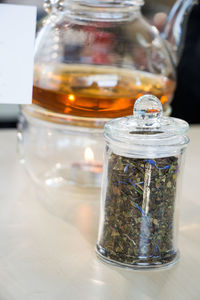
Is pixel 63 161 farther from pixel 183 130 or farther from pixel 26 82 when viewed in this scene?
pixel 183 130

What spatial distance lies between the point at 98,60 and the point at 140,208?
0.31 meters

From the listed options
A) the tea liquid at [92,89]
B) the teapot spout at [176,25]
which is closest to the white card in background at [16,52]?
the tea liquid at [92,89]

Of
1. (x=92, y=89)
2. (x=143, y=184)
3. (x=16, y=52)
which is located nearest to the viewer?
(x=143, y=184)

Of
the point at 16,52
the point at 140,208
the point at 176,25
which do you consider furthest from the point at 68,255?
the point at 176,25

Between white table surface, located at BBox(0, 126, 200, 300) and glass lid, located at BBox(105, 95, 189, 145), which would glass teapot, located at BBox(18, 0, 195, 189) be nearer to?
white table surface, located at BBox(0, 126, 200, 300)

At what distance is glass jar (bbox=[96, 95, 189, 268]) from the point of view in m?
0.52

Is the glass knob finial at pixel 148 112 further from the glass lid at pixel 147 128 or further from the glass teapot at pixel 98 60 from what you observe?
the glass teapot at pixel 98 60

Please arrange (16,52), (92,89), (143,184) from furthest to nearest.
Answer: (92,89) < (16,52) < (143,184)

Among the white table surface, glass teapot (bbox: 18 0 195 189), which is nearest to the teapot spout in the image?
glass teapot (bbox: 18 0 195 189)

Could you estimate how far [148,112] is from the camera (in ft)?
1.75

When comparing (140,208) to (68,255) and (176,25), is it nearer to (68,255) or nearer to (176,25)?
(68,255)

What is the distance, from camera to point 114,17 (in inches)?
29.0

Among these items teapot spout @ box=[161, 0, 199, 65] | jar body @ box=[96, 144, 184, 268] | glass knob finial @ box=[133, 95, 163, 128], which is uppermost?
teapot spout @ box=[161, 0, 199, 65]

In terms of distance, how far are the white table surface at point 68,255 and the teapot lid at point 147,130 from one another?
5.3 inches
